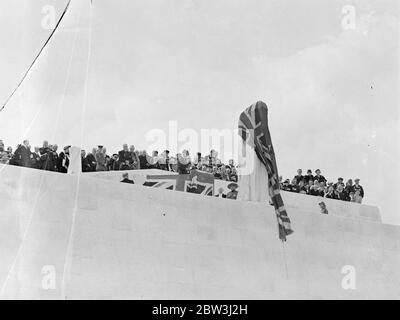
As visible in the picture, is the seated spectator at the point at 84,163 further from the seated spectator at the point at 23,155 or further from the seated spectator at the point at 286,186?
the seated spectator at the point at 286,186

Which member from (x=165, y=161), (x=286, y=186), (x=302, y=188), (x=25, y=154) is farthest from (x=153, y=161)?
(x=302, y=188)

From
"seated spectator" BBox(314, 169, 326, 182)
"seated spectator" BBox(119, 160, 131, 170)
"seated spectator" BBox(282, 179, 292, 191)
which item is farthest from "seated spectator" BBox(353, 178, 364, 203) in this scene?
"seated spectator" BBox(119, 160, 131, 170)

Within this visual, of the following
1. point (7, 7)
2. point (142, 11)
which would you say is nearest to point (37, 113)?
point (7, 7)

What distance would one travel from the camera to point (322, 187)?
19.0m

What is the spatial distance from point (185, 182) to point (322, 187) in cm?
573

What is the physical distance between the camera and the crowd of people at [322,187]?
18.8 meters

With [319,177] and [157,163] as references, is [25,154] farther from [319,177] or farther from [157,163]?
[319,177]

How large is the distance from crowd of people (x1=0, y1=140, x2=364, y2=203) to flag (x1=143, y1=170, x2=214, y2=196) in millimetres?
407

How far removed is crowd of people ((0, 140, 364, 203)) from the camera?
11344 mm

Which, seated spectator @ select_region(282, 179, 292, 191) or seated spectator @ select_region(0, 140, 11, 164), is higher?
seated spectator @ select_region(282, 179, 292, 191)

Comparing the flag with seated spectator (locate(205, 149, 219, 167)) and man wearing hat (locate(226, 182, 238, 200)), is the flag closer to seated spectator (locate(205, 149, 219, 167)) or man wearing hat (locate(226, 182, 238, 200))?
man wearing hat (locate(226, 182, 238, 200))

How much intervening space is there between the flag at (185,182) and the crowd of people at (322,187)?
3.81 m

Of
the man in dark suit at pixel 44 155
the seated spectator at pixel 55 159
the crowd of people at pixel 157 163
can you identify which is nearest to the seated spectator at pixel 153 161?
the crowd of people at pixel 157 163
